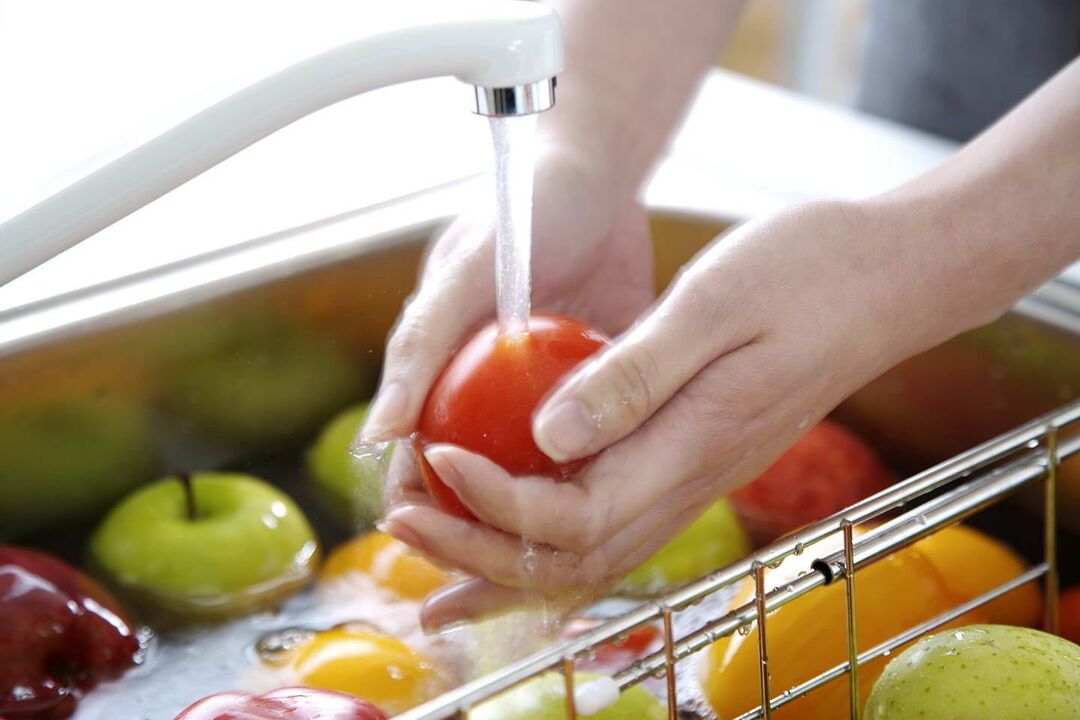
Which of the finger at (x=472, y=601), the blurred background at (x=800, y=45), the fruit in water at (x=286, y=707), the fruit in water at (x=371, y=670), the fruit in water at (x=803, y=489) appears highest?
the blurred background at (x=800, y=45)

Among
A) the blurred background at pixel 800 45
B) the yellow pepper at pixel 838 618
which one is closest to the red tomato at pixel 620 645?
the yellow pepper at pixel 838 618

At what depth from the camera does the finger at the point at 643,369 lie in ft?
1.49

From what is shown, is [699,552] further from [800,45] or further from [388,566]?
[800,45]

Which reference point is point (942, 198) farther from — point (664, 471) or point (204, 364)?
point (204, 364)

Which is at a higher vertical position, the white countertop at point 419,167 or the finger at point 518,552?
the white countertop at point 419,167

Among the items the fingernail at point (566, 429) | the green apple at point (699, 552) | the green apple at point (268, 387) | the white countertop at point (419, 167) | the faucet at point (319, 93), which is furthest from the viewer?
the white countertop at point (419, 167)

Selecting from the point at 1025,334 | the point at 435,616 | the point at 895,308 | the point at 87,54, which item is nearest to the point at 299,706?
the point at 435,616

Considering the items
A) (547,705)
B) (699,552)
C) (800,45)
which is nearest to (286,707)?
(547,705)

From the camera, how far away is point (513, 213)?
46cm

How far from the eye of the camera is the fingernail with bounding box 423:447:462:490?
473 mm

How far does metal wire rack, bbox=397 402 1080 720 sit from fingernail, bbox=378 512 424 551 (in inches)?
4.3

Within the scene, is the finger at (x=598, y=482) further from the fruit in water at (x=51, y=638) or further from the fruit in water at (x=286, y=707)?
the fruit in water at (x=51, y=638)

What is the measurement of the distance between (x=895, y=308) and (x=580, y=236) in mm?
188

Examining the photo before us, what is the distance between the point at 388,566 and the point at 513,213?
0.68 feet
